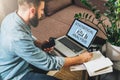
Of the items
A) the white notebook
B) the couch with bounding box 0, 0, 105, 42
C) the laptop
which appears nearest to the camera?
the white notebook

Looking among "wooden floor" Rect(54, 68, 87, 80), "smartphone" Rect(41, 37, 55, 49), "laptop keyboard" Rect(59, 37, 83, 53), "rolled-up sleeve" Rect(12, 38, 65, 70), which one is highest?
"rolled-up sleeve" Rect(12, 38, 65, 70)

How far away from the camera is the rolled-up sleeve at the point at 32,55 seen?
4.43ft

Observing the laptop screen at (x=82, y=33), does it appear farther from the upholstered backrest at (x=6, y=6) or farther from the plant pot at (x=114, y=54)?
the upholstered backrest at (x=6, y=6)

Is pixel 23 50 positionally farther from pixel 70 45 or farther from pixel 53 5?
pixel 53 5

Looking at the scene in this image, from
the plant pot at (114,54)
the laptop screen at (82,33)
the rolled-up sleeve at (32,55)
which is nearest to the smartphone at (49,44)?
the laptop screen at (82,33)

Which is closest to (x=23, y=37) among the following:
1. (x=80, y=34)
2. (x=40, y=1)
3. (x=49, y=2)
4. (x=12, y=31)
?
(x=12, y=31)

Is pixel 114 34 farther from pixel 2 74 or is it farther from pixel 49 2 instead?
pixel 49 2

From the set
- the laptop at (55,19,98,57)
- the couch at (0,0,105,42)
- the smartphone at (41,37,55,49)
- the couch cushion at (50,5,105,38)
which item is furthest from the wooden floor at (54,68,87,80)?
the couch cushion at (50,5,105,38)

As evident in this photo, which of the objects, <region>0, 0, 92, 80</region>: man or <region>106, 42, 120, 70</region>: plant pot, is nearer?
<region>0, 0, 92, 80</region>: man

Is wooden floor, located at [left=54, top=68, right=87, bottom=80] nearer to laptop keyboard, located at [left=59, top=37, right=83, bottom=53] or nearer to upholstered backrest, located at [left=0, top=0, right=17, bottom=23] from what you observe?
laptop keyboard, located at [left=59, top=37, right=83, bottom=53]

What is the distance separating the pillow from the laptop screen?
0.71m

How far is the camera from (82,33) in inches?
70.5

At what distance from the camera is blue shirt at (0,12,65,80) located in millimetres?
1363

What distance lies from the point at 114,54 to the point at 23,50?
712 millimetres
